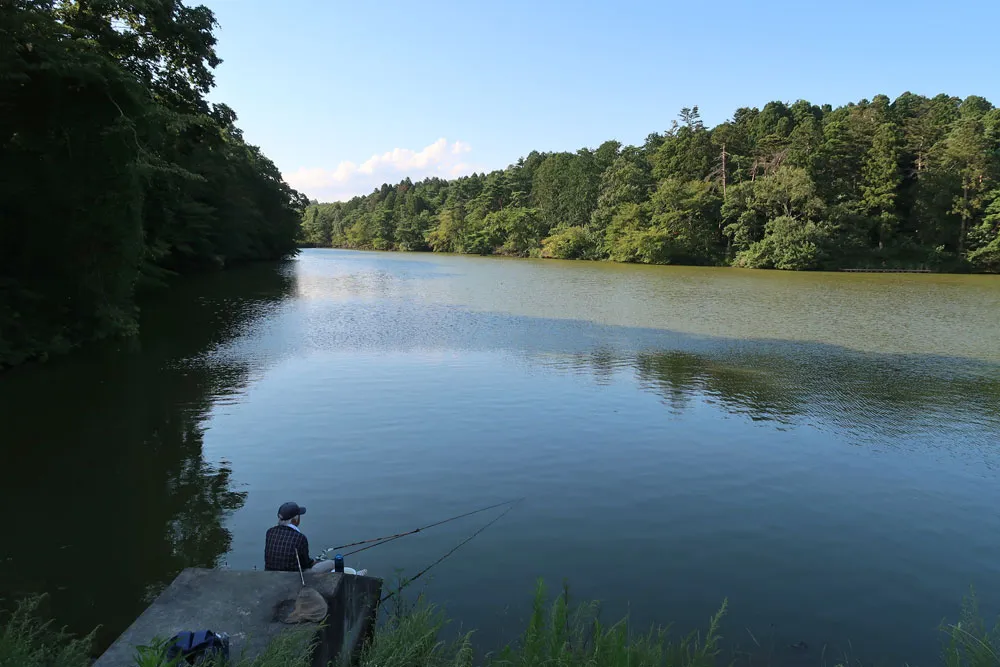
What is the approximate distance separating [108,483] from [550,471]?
6.02m

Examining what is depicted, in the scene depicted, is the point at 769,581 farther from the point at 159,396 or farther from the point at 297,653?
the point at 159,396

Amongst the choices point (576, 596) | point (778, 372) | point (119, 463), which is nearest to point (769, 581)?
point (576, 596)

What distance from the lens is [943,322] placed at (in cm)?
2564

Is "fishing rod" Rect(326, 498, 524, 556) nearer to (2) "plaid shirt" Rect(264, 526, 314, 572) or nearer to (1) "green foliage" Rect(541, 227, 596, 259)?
(2) "plaid shirt" Rect(264, 526, 314, 572)

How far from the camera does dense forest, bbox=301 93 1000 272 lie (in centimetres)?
5831

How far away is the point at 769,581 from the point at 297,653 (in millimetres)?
4757

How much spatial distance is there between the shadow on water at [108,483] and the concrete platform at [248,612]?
1.52 metres

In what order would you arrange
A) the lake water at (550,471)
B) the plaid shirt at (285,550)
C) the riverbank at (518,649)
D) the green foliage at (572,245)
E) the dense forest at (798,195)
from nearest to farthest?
the riverbank at (518,649) < the plaid shirt at (285,550) < the lake water at (550,471) < the dense forest at (798,195) < the green foliage at (572,245)

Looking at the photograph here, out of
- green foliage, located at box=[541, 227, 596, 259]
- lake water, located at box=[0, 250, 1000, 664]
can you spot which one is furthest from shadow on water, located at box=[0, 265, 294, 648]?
green foliage, located at box=[541, 227, 596, 259]

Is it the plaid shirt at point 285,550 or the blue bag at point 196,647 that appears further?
the plaid shirt at point 285,550

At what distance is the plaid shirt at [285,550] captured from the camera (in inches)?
208

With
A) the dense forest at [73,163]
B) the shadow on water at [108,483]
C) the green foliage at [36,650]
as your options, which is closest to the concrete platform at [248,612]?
the green foliage at [36,650]

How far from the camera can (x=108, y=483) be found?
845 cm

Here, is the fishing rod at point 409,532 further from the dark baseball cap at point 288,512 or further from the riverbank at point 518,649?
the riverbank at point 518,649
